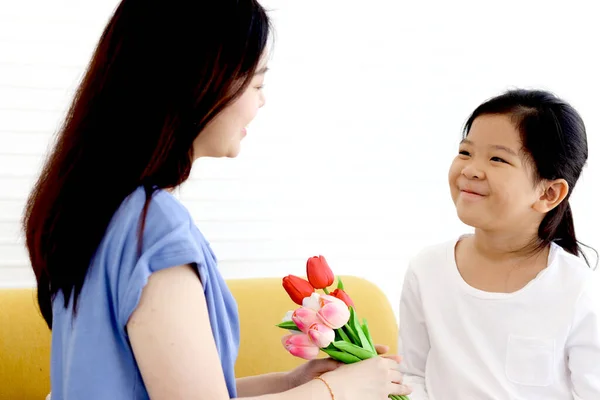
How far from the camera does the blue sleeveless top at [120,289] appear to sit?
0.99 m

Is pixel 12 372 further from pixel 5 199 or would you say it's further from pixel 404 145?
pixel 404 145

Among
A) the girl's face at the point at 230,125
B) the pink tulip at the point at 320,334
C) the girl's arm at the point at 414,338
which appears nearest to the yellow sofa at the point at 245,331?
the girl's arm at the point at 414,338

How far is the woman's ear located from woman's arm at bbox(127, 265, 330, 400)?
0.97m

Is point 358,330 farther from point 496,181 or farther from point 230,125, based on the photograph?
point 496,181

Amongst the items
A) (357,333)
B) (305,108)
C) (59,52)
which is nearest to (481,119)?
(357,333)

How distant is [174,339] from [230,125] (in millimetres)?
354

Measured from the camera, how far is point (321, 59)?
2.46 m

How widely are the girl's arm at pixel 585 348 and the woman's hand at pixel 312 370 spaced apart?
505 mm

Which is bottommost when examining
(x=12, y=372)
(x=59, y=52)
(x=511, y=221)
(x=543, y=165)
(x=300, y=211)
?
(x=12, y=372)

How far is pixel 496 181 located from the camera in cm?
164

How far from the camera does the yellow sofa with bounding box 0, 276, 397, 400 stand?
183 cm

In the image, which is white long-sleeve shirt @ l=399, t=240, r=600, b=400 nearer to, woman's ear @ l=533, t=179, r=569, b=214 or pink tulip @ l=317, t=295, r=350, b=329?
woman's ear @ l=533, t=179, r=569, b=214

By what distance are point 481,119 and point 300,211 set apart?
888 millimetres

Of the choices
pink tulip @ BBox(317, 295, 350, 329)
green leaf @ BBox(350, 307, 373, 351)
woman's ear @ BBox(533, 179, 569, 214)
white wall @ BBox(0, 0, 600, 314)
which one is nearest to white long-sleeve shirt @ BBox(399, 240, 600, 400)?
woman's ear @ BBox(533, 179, 569, 214)
